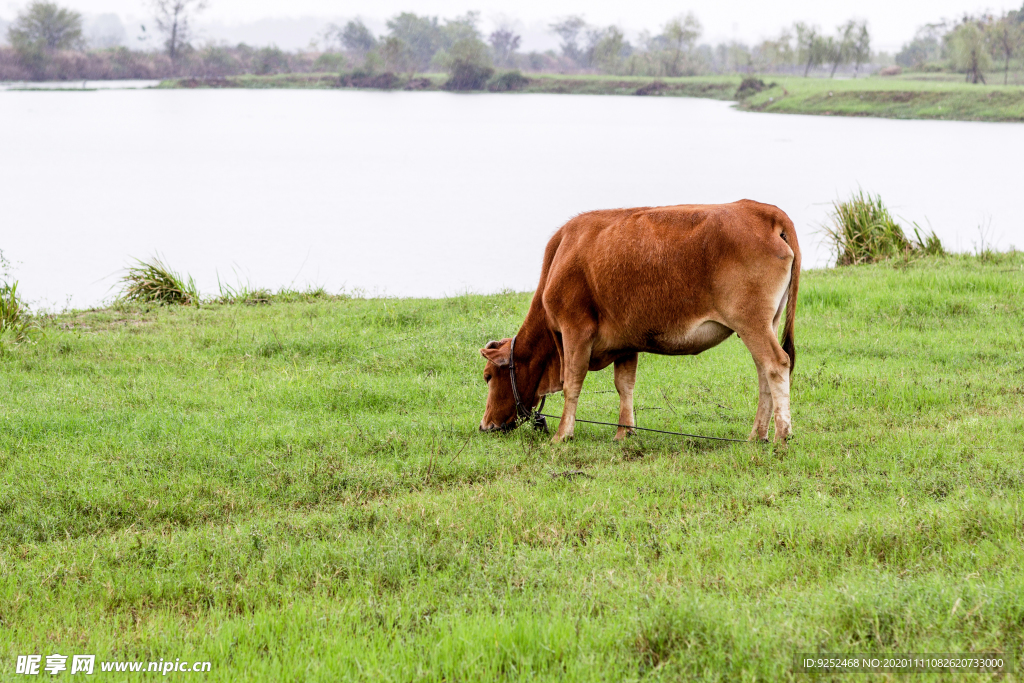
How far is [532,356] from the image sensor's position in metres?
7.37

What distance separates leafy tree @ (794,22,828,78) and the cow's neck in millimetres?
104602

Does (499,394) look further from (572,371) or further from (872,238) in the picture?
(872,238)

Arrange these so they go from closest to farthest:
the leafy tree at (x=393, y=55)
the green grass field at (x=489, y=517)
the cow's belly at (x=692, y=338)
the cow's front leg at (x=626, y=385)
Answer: the green grass field at (x=489, y=517), the cow's belly at (x=692, y=338), the cow's front leg at (x=626, y=385), the leafy tree at (x=393, y=55)

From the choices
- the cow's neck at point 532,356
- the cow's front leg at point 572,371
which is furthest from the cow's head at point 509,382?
the cow's front leg at point 572,371

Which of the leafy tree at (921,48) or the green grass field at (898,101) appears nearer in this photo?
the green grass field at (898,101)

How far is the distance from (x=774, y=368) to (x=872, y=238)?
10.7 meters

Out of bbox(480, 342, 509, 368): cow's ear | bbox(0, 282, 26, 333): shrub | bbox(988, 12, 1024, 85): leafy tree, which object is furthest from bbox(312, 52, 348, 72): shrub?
bbox(480, 342, 509, 368): cow's ear

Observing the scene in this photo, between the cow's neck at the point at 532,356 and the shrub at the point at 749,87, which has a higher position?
the shrub at the point at 749,87

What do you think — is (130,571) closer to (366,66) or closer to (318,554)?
(318,554)

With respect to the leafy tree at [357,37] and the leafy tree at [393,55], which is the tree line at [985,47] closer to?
the leafy tree at [393,55]

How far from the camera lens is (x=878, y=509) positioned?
16.1 feet

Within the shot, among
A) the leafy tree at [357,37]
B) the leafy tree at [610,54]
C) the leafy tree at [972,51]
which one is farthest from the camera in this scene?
the leafy tree at [357,37]

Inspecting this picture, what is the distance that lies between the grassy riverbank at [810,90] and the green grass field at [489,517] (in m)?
54.7

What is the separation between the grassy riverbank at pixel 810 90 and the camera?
57031mm
